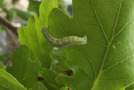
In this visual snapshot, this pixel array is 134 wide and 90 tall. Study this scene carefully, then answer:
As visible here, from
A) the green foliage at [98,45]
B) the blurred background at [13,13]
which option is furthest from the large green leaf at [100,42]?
the blurred background at [13,13]

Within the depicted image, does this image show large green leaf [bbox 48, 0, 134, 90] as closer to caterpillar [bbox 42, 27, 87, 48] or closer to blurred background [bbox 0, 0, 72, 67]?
caterpillar [bbox 42, 27, 87, 48]

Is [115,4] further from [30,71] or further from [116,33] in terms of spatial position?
[30,71]

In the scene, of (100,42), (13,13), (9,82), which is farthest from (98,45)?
(13,13)

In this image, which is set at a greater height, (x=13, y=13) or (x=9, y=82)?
(x=9, y=82)

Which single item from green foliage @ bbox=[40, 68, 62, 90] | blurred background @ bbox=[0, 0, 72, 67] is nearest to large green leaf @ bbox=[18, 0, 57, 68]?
green foliage @ bbox=[40, 68, 62, 90]

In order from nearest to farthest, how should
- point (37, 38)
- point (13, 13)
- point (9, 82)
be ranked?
1. point (9, 82)
2. point (37, 38)
3. point (13, 13)

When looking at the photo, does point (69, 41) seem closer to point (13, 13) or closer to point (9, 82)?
point (9, 82)

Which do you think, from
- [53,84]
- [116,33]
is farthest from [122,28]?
[53,84]
